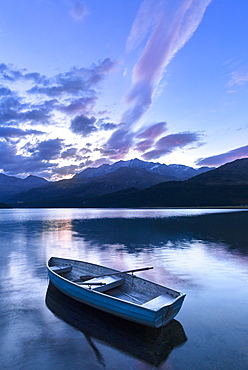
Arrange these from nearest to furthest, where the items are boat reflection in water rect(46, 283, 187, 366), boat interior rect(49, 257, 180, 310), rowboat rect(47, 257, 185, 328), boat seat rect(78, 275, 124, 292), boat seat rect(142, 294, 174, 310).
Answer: boat reflection in water rect(46, 283, 187, 366)
rowboat rect(47, 257, 185, 328)
boat seat rect(142, 294, 174, 310)
boat interior rect(49, 257, 180, 310)
boat seat rect(78, 275, 124, 292)

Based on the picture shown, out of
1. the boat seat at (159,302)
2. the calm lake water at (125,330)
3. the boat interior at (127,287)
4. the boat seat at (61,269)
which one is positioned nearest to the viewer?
the calm lake water at (125,330)

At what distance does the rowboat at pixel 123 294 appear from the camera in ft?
40.9

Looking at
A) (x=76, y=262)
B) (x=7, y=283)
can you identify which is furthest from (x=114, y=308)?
(x=7, y=283)

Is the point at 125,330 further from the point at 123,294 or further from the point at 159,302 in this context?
the point at 123,294

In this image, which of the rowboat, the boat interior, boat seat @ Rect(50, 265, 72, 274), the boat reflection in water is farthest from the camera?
boat seat @ Rect(50, 265, 72, 274)

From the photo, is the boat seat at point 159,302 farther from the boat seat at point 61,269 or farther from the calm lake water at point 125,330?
the boat seat at point 61,269

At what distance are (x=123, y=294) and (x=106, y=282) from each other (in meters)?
1.35

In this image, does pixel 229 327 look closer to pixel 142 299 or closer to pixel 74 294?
pixel 142 299

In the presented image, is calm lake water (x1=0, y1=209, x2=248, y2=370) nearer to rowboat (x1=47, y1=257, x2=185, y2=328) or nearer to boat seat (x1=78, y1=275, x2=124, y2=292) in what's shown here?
rowboat (x1=47, y1=257, x2=185, y2=328)

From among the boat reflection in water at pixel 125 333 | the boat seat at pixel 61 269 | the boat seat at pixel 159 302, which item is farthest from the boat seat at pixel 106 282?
the boat seat at pixel 61 269

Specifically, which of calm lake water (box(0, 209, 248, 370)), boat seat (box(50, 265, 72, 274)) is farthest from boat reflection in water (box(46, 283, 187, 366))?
boat seat (box(50, 265, 72, 274))

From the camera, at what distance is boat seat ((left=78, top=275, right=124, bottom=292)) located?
52.5 ft

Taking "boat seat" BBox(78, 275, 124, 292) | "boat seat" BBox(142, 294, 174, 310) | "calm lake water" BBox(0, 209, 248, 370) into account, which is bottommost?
"calm lake water" BBox(0, 209, 248, 370)

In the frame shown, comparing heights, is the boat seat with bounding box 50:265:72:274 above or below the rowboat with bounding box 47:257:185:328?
above
